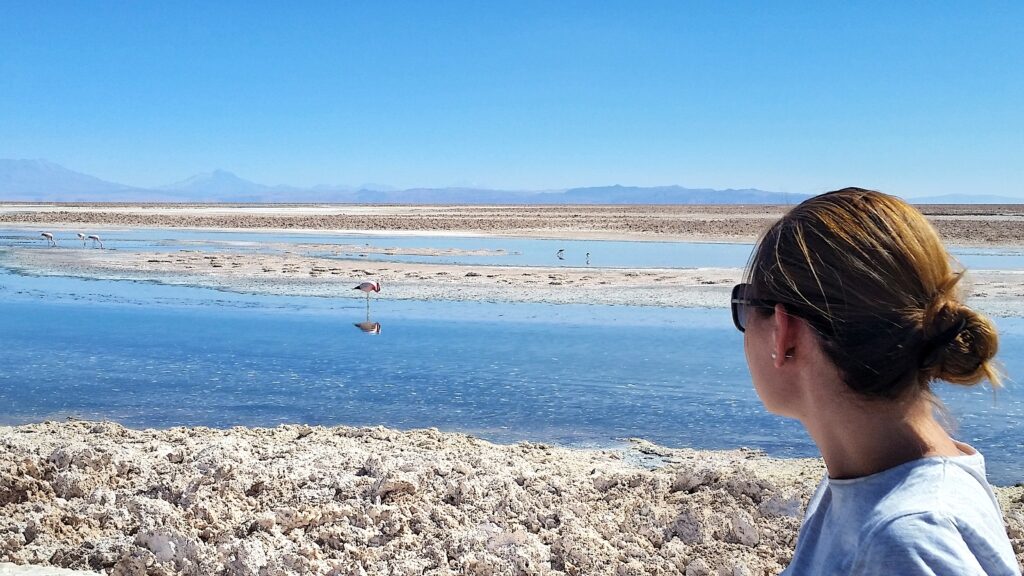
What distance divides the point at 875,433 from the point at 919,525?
21 cm

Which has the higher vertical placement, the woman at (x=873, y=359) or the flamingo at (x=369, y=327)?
the woman at (x=873, y=359)

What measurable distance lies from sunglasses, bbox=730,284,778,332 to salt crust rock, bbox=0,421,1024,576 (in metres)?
2.80

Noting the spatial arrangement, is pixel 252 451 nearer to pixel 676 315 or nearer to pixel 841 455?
pixel 841 455

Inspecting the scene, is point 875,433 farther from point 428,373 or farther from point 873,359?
point 428,373

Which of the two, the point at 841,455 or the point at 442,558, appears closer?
the point at 841,455

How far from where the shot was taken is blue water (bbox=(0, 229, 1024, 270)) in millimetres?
23719

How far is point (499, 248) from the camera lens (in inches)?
1168

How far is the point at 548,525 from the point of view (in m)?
4.54

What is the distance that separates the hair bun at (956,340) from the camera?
127cm

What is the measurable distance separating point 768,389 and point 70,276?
2059cm

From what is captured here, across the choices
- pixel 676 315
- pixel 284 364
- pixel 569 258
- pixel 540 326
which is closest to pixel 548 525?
pixel 284 364

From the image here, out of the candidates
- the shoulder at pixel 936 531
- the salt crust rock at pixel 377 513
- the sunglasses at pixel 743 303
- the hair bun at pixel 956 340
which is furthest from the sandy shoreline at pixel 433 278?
the shoulder at pixel 936 531

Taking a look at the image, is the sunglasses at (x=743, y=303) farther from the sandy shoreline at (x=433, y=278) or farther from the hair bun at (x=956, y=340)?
the sandy shoreline at (x=433, y=278)

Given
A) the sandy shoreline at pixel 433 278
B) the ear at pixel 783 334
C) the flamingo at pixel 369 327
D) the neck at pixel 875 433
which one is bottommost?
the flamingo at pixel 369 327
